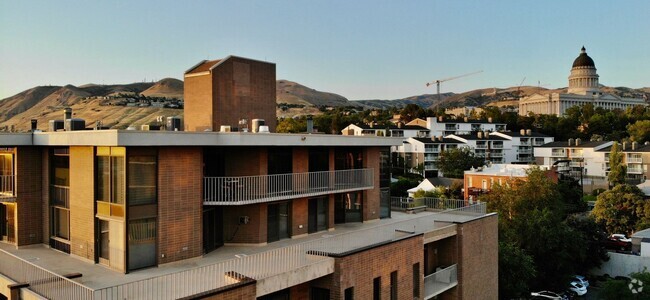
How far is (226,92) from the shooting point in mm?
22906

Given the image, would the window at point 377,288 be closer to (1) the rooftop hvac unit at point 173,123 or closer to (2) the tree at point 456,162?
(1) the rooftop hvac unit at point 173,123

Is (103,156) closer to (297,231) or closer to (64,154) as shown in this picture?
(64,154)

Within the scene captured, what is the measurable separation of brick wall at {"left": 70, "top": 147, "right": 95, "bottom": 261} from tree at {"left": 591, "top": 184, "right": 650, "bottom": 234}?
4817cm

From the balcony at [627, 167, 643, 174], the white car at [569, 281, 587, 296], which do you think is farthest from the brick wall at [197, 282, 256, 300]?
the balcony at [627, 167, 643, 174]

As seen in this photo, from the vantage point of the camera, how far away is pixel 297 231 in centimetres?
2089

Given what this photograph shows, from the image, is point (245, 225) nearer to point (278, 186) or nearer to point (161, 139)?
point (278, 186)

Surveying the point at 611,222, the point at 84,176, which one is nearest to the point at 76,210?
the point at 84,176

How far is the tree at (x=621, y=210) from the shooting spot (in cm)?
4881

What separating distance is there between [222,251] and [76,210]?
5321 millimetres

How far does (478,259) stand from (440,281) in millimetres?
3614

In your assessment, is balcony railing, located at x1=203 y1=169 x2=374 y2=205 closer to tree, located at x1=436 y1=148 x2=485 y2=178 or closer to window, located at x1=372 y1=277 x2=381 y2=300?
window, located at x1=372 y1=277 x2=381 y2=300

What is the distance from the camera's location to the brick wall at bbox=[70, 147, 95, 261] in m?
16.5

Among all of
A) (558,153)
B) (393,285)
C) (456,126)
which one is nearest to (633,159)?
(558,153)

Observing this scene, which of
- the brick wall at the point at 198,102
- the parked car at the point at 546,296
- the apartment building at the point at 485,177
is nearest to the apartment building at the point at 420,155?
the apartment building at the point at 485,177
